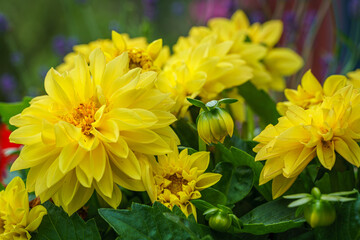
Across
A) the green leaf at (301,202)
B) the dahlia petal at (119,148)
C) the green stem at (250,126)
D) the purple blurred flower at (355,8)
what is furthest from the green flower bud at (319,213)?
the purple blurred flower at (355,8)

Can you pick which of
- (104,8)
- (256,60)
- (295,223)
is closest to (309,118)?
(295,223)

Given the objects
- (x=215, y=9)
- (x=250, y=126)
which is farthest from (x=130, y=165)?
(x=215, y=9)

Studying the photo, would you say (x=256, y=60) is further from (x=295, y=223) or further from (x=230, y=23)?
(x=295, y=223)

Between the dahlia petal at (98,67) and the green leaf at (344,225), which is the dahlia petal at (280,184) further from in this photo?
the dahlia petal at (98,67)

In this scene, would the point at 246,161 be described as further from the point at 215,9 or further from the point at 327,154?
the point at 215,9

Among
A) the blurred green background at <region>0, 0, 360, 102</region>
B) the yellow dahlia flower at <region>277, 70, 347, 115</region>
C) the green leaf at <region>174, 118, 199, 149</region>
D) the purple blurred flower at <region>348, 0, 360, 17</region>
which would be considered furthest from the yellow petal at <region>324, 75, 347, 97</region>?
the blurred green background at <region>0, 0, 360, 102</region>

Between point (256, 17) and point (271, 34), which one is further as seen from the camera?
point (256, 17)

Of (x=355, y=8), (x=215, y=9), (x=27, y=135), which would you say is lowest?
(x=215, y=9)

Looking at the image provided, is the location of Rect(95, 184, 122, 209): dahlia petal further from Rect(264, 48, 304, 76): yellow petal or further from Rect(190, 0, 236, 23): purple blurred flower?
Rect(190, 0, 236, 23): purple blurred flower
